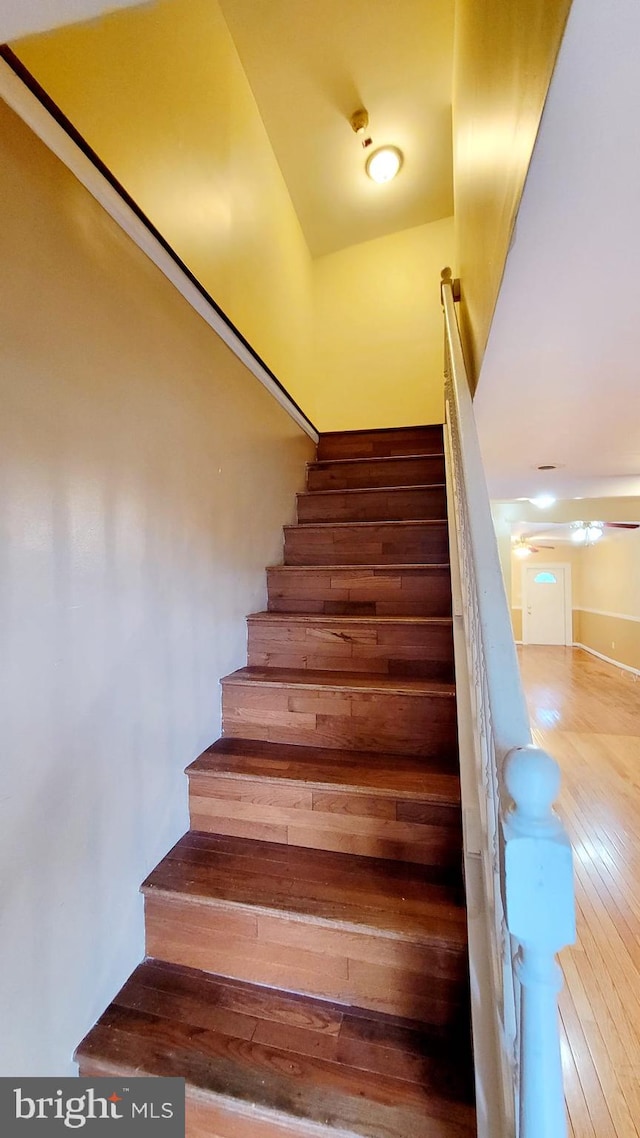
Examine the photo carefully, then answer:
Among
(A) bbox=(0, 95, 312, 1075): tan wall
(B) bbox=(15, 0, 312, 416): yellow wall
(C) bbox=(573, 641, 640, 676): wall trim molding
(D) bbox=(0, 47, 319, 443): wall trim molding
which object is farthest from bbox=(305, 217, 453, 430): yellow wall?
(C) bbox=(573, 641, 640, 676): wall trim molding

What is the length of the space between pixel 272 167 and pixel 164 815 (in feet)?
11.2

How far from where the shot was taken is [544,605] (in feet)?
34.8

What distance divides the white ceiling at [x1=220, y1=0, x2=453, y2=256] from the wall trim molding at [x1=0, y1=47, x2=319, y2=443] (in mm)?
1714

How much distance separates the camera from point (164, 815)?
4.16ft

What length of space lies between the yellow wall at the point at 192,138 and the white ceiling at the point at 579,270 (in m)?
0.98

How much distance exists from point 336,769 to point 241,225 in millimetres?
2481

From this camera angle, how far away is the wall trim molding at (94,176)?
0.87 metres

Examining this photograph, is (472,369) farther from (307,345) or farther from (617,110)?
(307,345)

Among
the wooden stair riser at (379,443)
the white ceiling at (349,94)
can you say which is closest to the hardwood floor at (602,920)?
the wooden stair riser at (379,443)

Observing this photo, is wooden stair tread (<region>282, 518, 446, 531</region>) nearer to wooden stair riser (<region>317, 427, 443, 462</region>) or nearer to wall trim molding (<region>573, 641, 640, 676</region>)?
wooden stair riser (<region>317, 427, 443, 462</region>)

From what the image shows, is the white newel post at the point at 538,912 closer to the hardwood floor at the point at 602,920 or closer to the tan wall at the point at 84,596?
the tan wall at the point at 84,596

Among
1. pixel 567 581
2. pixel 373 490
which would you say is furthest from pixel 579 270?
pixel 567 581

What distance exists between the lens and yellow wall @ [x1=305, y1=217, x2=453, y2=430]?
3.48 m

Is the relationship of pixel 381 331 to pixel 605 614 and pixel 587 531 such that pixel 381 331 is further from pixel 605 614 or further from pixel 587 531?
pixel 605 614
